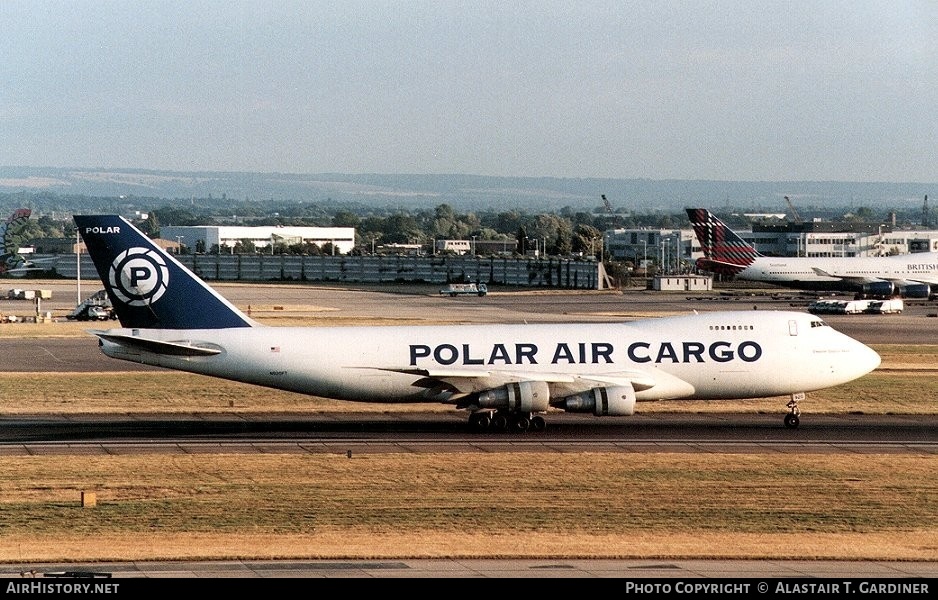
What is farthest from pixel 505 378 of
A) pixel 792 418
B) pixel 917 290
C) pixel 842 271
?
pixel 917 290

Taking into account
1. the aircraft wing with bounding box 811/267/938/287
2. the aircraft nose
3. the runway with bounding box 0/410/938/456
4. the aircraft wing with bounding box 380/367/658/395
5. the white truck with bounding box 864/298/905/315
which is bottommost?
the white truck with bounding box 864/298/905/315

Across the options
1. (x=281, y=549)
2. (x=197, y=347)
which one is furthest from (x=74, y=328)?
(x=281, y=549)

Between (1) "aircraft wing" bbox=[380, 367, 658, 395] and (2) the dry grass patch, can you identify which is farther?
(1) "aircraft wing" bbox=[380, 367, 658, 395]

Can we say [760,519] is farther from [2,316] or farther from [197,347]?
[2,316]

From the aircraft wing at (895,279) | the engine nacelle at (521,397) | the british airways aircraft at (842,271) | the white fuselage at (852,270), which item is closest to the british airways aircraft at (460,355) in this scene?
the engine nacelle at (521,397)

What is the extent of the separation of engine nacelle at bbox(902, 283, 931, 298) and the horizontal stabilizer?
117 meters

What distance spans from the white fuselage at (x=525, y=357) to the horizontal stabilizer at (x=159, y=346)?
0.55 ft

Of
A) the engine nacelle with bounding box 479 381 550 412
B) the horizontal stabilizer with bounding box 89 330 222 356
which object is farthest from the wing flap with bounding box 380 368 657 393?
the horizontal stabilizer with bounding box 89 330 222 356

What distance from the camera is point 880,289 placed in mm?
151000

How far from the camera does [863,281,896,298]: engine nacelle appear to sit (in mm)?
150375

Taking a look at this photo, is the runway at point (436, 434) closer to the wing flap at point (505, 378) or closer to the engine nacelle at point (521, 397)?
the engine nacelle at point (521, 397)

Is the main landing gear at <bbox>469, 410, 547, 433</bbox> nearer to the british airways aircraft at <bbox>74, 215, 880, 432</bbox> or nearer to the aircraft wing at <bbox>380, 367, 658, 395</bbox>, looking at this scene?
the british airways aircraft at <bbox>74, 215, 880, 432</bbox>

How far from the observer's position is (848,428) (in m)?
53.4

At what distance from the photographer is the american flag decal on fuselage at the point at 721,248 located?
163250 millimetres
